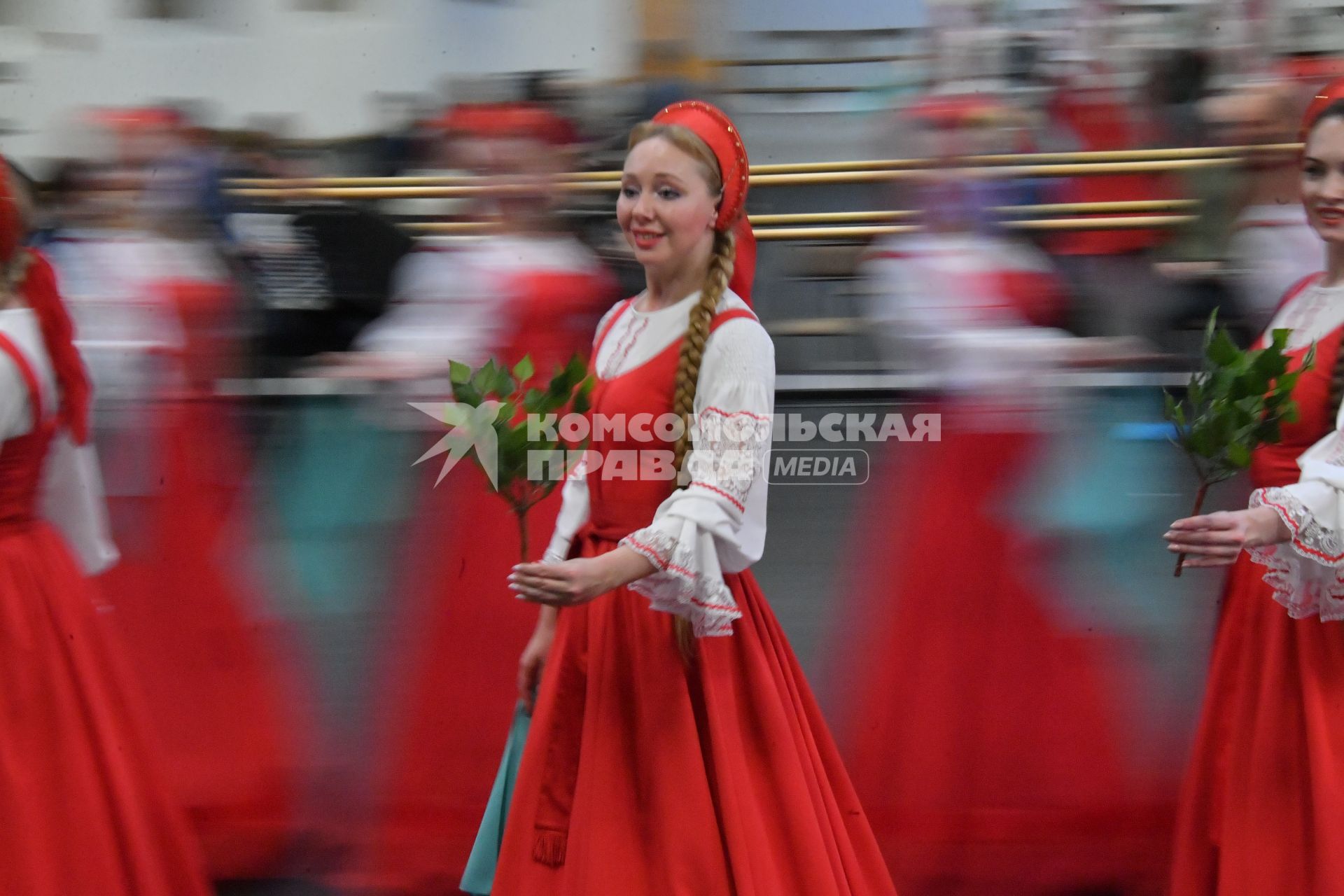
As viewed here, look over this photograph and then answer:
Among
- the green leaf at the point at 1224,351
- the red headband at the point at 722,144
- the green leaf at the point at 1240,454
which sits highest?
the red headband at the point at 722,144

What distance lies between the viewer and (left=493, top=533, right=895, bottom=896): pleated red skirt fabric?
2225 mm

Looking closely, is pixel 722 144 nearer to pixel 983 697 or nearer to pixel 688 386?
pixel 688 386

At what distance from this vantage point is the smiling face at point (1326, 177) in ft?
8.14

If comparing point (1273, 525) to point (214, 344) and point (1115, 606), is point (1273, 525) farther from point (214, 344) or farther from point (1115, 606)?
point (214, 344)

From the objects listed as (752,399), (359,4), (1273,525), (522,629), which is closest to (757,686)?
(752,399)

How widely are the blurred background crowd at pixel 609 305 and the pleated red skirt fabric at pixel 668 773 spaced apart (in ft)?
2.90

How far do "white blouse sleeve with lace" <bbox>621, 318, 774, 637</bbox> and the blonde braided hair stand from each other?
0.05 ft

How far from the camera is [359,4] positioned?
3680 mm

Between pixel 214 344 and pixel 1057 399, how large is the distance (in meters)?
1.97

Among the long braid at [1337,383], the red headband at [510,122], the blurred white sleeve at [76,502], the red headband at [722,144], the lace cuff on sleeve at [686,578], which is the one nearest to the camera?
the lace cuff on sleeve at [686,578]

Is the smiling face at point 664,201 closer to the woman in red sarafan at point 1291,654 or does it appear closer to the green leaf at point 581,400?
the green leaf at point 581,400

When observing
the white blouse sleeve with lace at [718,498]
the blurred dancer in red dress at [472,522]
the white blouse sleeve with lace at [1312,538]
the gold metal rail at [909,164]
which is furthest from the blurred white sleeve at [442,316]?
the white blouse sleeve with lace at [1312,538]

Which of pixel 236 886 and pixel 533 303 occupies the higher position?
pixel 533 303

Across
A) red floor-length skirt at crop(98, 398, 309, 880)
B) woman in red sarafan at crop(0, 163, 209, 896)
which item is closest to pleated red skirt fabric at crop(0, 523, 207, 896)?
woman in red sarafan at crop(0, 163, 209, 896)
